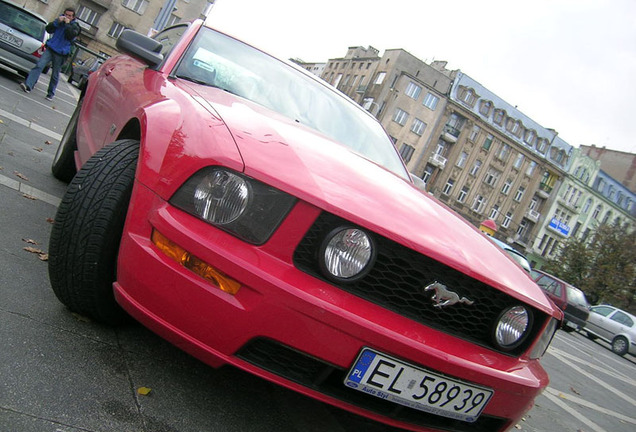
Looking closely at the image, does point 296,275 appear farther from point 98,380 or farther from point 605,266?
point 605,266

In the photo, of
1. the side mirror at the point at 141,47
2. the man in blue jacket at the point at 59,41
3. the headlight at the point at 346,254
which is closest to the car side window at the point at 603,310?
the man in blue jacket at the point at 59,41

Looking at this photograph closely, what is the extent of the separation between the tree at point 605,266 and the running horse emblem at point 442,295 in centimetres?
3694

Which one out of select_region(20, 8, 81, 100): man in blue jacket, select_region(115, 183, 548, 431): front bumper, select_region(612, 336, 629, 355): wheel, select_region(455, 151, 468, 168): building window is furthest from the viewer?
select_region(455, 151, 468, 168): building window

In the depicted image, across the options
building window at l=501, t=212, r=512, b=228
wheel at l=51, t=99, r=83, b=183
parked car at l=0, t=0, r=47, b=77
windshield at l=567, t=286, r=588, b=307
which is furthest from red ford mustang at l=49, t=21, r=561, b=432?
building window at l=501, t=212, r=512, b=228

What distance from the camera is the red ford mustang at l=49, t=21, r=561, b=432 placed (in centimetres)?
158

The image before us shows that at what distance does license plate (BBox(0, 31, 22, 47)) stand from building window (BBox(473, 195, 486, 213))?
152 ft


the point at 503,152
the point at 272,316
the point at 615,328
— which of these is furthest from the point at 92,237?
the point at 503,152

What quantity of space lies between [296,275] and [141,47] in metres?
1.76

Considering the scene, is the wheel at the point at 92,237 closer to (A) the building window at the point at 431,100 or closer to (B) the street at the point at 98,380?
(B) the street at the point at 98,380

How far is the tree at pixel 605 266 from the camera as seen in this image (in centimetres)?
3350

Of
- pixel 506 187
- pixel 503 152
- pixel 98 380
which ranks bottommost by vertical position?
pixel 98 380

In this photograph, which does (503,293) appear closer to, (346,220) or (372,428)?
(346,220)

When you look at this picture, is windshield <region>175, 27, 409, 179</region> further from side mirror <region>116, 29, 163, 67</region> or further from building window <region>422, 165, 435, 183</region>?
building window <region>422, 165, 435, 183</region>

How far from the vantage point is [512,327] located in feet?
6.30
